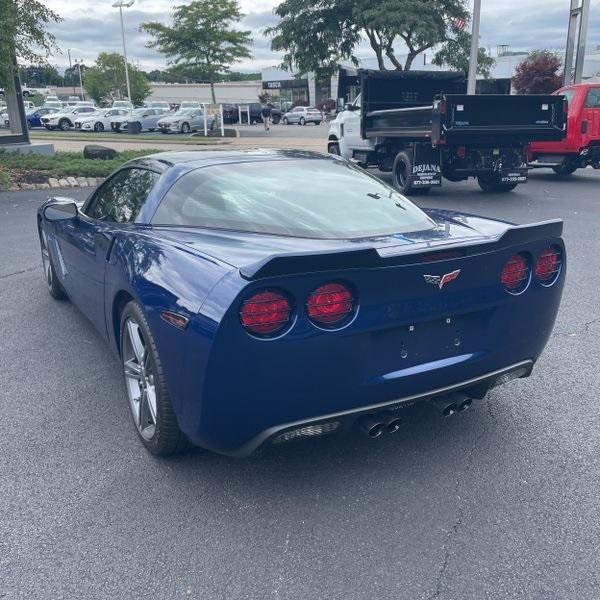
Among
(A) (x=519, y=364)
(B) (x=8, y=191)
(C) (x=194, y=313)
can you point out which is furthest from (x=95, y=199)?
(B) (x=8, y=191)

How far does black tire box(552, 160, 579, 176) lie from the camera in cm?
1446

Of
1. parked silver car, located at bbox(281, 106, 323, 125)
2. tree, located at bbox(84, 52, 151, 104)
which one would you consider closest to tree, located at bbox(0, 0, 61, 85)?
parked silver car, located at bbox(281, 106, 323, 125)

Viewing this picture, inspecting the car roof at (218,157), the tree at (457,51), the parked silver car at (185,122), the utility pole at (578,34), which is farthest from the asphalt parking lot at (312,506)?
the parked silver car at (185,122)

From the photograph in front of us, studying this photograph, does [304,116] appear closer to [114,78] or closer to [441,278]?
[114,78]

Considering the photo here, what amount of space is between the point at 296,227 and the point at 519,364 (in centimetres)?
126

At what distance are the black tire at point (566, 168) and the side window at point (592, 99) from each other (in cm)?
130

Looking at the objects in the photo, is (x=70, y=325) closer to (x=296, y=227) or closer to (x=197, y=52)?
(x=296, y=227)

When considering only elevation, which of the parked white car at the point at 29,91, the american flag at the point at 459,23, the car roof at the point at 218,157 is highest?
the american flag at the point at 459,23

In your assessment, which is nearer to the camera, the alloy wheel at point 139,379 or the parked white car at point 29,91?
the alloy wheel at point 139,379

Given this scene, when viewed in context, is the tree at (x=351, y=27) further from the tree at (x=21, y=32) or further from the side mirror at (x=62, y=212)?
the side mirror at (x=62, y=212)

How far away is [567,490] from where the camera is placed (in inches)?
111

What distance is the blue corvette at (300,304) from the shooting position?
2.45m

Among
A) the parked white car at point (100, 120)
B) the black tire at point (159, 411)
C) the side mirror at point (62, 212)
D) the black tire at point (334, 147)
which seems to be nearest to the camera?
the black tire at point (159, 411)

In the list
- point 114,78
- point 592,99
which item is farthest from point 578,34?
point 114,78
